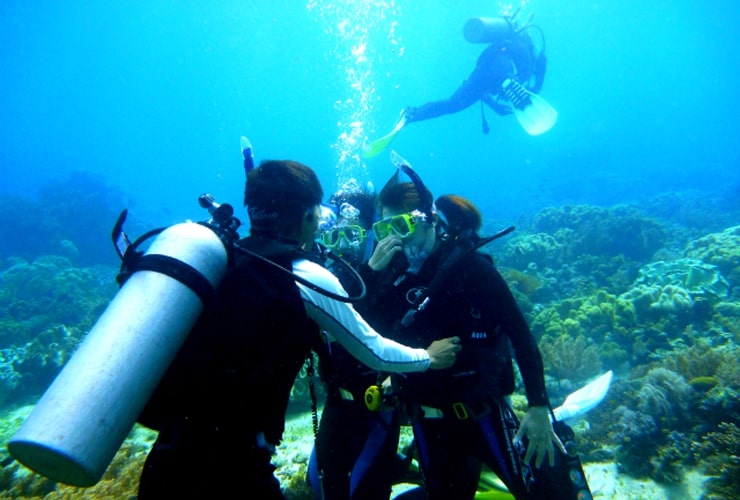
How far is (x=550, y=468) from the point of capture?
2789mm

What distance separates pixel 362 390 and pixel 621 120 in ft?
527

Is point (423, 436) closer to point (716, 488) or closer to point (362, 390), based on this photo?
point (362, 390)

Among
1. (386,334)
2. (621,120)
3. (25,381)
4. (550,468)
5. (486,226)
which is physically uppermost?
(621,120)

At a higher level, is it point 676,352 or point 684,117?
point 684,117

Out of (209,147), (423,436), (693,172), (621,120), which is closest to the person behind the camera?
(423,436)

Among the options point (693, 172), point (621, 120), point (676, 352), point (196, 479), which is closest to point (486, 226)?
point (676, 352)

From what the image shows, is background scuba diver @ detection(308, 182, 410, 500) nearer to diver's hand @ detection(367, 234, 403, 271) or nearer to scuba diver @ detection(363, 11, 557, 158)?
diver's hand @ detection(367, 234, 403, 271)

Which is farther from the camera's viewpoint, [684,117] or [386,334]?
[684,117]

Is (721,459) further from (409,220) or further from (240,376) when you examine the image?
(240,376)

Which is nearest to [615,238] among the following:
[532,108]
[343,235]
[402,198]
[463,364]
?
[532,108]

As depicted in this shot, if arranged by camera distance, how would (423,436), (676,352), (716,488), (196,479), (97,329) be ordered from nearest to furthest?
(97,329)
(196,479)
(423,436)
(716,488)
(676,352)

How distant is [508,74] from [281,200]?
16.1m

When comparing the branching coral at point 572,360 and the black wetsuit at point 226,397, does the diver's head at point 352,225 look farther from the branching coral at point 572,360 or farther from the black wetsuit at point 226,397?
the branching coral at point 572,360

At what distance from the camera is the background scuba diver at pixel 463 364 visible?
2.86 metres
